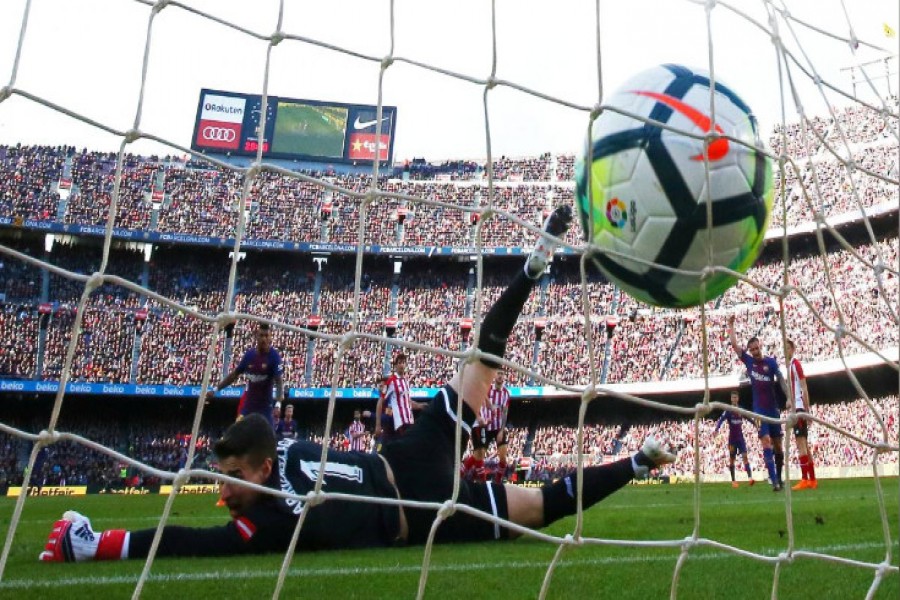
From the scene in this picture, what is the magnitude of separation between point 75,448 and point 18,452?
143cm

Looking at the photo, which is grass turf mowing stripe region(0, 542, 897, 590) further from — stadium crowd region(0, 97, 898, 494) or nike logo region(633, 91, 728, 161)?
stadium crowd region(0, 97, 898, 494)

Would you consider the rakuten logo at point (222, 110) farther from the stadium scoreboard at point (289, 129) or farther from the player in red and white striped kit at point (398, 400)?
the player in red and white striped kit at point (398, 400)

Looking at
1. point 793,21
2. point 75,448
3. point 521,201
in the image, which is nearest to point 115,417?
point 75,448

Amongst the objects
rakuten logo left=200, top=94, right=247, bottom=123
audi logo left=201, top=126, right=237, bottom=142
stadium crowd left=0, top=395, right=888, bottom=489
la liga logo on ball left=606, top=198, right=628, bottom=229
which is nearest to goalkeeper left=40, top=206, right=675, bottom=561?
la liga logo on ball left=606, top=198, right=628, bottom=229

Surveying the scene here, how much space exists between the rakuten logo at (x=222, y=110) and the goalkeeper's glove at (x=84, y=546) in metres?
30.5

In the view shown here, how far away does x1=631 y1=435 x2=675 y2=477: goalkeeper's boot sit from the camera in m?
4.26

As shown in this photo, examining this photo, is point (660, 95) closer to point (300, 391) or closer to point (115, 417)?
point (300, 391)

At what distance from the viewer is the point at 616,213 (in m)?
3.11

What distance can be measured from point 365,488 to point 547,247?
1.38m

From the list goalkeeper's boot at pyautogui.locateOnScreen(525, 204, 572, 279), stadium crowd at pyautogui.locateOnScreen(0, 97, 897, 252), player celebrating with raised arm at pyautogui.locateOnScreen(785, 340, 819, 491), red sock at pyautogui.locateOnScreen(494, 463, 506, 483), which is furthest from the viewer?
stadium crowd at pyautogui.locateOnScreen(0, 97, 897, 252)

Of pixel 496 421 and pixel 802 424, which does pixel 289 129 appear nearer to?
pixel 496 421

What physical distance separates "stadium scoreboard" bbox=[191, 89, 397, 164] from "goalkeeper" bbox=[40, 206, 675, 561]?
29231 mm

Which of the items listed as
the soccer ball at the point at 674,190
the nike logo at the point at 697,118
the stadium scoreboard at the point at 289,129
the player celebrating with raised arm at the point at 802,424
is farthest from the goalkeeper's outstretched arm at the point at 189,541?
the stadium scoreboard at the point at 289,129

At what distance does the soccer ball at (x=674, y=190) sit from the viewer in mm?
3023
